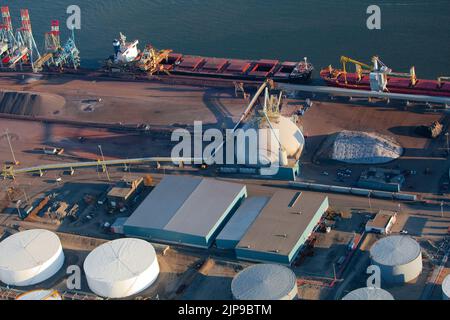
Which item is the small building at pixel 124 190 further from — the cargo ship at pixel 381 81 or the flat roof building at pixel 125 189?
the cargo ship at pixel 381 81

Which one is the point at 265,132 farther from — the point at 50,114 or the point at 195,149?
the point at 50,114

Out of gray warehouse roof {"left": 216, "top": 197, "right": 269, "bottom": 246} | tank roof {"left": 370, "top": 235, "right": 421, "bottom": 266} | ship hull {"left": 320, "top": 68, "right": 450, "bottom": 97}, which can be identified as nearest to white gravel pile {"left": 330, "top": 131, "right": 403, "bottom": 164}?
ship hull {"left": 320, "top": 68, "right": 450, "bottom": 97}

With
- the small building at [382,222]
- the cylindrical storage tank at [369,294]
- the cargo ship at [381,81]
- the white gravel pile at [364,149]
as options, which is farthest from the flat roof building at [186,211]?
the cargo ship at [381,81]

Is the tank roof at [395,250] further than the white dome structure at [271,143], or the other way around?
the white dome structure at [271,143]

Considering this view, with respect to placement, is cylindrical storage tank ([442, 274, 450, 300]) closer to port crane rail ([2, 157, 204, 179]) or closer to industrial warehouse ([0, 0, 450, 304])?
industrial warehouse ([0, 0, 450, 304])

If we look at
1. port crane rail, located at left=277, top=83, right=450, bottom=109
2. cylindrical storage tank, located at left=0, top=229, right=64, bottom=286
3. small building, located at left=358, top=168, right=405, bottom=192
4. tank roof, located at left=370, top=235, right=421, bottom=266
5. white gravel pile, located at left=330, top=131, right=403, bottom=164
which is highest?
port crane rail, located at left=277, top=83, right=450, bottom=109

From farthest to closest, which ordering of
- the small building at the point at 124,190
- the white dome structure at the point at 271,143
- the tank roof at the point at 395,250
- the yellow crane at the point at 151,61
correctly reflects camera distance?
the yellow crane at the point at 151,61, the white dome structure at the point at 271,143, the small building at the point at 124,190, the tank roof at the point at 395,250
